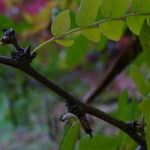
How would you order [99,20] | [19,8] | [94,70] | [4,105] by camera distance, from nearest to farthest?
[99,20], [19,8], [94,70], [4,105]

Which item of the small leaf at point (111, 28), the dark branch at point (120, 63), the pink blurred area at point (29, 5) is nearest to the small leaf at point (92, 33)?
the small leaf at point (111, 28)

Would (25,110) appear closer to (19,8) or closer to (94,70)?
(94,70)

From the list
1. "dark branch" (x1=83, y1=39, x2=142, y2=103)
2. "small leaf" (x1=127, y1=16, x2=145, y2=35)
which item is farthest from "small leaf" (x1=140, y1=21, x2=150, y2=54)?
"dark branch" (x1=83, y1=39, x2=142, y2=103)

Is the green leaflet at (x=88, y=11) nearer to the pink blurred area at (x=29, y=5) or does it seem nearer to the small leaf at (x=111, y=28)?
the small leaf at (x=111, y=28)

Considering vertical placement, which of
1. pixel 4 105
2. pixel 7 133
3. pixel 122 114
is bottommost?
pixel 7 133

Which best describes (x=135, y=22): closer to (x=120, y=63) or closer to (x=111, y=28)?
(x=111, y=28)

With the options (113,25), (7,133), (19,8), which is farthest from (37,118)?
(113,25)
